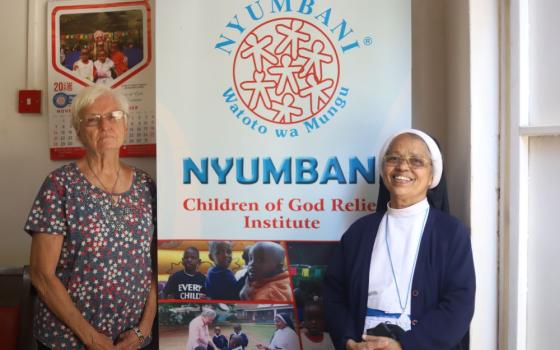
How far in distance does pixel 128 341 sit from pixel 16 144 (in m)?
1.40

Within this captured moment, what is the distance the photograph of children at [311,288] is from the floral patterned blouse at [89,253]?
0.63 m

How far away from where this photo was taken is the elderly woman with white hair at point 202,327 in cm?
237

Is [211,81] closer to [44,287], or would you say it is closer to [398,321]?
[44,287]

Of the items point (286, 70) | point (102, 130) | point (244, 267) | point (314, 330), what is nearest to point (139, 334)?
point (244, 267)

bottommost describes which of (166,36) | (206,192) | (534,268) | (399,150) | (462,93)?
(534,268)

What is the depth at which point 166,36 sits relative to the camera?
2.42 m

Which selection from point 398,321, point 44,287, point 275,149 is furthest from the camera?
point 275,149

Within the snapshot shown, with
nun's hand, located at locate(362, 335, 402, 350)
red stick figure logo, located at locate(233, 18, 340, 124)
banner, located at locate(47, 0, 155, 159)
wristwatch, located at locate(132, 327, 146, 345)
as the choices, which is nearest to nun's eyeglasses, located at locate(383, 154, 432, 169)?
red stick figure logo, located at locate(233, 18, 340, 124)

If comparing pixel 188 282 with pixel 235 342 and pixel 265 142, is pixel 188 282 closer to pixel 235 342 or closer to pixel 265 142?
pixel 235 342

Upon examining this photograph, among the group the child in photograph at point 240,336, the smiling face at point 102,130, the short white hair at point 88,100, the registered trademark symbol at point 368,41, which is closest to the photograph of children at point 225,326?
the child in photograph at point 240,336

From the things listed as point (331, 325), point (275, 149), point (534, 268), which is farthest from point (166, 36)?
point (534, 268)

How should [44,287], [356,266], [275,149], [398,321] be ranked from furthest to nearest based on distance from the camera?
[275,149] → [44,287] → [356,266] → [398,321]

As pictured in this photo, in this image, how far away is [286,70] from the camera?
232cm

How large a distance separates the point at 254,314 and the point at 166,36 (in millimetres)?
1199
